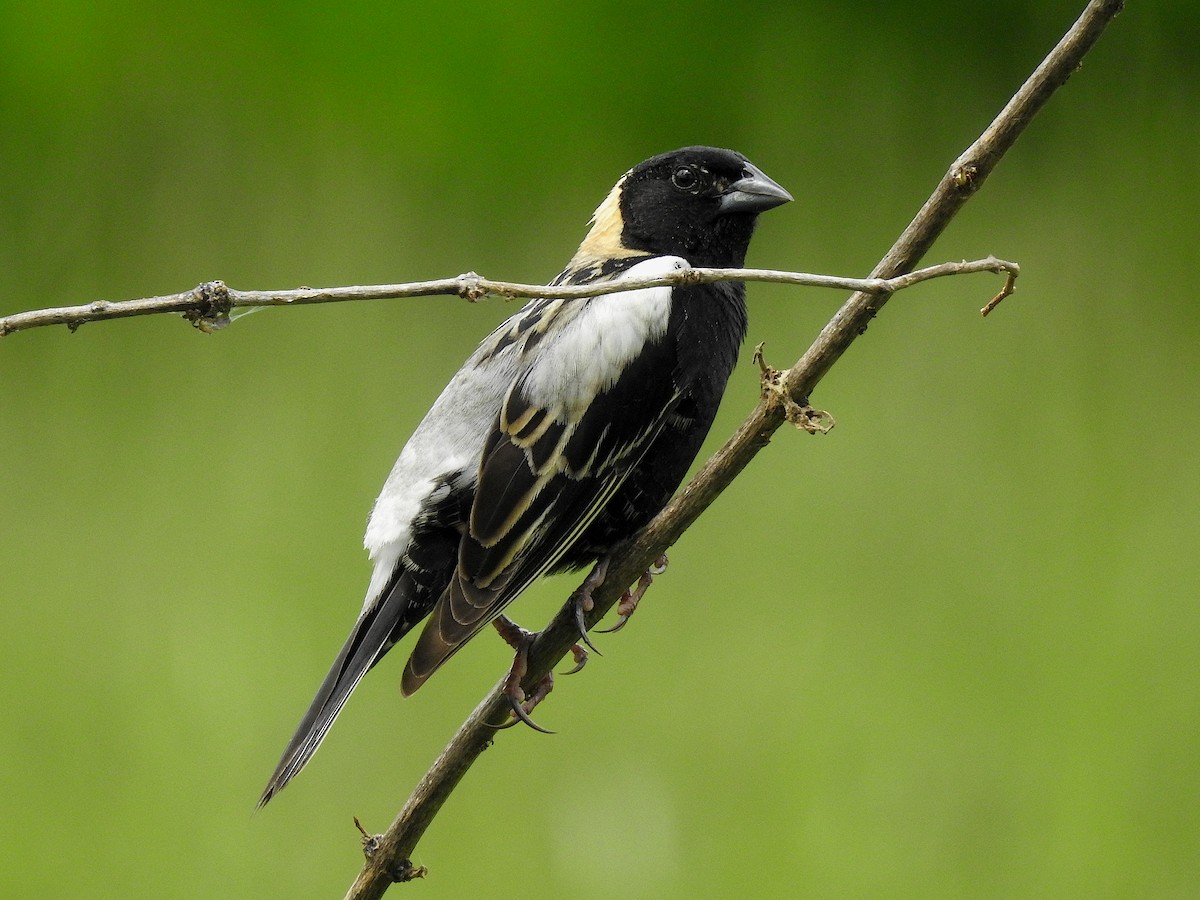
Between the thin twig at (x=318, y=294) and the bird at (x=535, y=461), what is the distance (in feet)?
1.36

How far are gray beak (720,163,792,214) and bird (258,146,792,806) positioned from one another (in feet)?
0.46

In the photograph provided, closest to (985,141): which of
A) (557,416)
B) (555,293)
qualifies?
(555,293)

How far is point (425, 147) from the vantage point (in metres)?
2.51

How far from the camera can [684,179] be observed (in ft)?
5.41

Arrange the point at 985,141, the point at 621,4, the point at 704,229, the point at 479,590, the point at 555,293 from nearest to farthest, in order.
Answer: the point at 555,293
the point at 985,141
the point at 479,590
the point at 704,229
the point at 621,4

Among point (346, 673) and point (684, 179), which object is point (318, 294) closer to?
point (346, 673)

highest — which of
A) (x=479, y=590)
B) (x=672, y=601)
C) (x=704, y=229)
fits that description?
(x=704, y=229)

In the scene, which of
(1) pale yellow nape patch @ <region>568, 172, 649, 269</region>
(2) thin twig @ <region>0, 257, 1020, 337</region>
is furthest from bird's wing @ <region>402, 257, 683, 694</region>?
(2) thin twig @ <region>0, 257, 1020, 337</region>

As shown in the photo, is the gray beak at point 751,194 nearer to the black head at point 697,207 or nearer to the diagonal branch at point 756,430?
the black head at point 697,207

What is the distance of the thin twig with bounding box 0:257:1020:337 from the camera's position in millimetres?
804

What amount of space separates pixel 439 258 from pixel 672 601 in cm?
93

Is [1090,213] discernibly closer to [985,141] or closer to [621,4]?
[621,4]

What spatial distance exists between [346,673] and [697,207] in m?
0.81

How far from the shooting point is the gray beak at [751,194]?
158 cm
